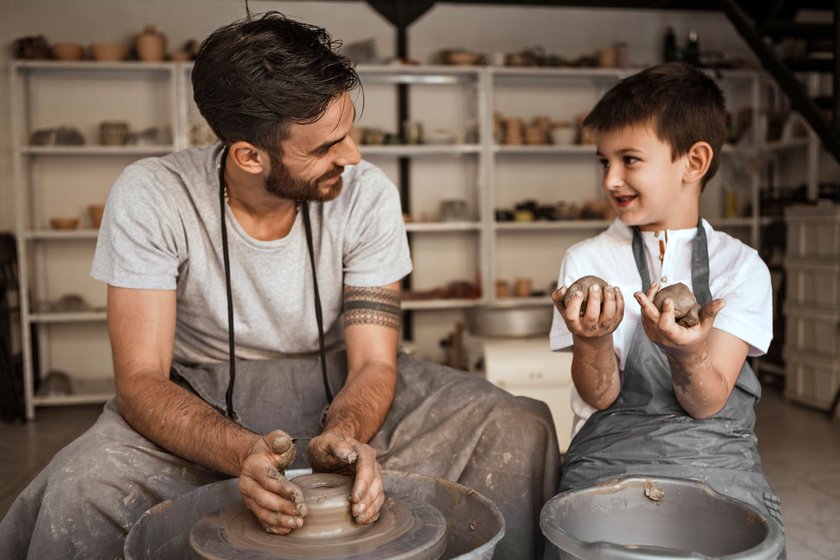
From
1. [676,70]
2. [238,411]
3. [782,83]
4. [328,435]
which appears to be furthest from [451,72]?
[328,435]

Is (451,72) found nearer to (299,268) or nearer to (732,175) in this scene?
(732,175)

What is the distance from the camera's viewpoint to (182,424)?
171cm

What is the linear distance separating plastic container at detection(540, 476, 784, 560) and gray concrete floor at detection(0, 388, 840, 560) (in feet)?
5.15

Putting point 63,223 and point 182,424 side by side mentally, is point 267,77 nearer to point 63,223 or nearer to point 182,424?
point 182,424

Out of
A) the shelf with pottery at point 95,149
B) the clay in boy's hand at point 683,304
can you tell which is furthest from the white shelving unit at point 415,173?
the clay in boy's hand at point 683,304

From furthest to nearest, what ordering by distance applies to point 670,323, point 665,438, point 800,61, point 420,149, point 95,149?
point 420,149, point 95,149, point 800,61, point 665,438, point 670,323

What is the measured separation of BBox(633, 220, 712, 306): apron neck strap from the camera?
1892mm

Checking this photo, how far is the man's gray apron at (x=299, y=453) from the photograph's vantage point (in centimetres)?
160

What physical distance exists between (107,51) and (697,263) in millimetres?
4676

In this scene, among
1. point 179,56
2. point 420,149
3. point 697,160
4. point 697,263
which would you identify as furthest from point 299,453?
point 179,56

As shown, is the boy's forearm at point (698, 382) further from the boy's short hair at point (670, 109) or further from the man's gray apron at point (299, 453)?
the boy's short hair at point (670, 109)

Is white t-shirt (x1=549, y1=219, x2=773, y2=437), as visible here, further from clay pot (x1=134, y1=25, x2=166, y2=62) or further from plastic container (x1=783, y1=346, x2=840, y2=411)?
clay pot (x1=134, y1=25, x2=166, y2=62)

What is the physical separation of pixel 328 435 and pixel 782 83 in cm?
421

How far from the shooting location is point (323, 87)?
6.21ft
